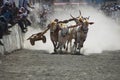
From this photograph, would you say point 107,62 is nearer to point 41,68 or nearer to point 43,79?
point 41,68

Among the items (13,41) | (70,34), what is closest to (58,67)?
(70,34)

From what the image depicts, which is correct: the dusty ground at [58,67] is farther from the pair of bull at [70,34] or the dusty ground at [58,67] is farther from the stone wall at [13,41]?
the pair of bull at [70,34]

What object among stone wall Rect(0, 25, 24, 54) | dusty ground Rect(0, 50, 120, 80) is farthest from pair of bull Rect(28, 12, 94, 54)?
dusty ground Rect(0, 50, 120, 80)

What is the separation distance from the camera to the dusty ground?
16.1m

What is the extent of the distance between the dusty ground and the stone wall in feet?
1.51

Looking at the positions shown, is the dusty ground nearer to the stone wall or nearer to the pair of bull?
the stone wall

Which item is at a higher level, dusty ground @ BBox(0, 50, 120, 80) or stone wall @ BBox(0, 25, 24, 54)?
dusty ground @ BBox(0, 50, 120, 80)

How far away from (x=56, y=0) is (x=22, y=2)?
36.4m

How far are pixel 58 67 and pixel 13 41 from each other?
774cm

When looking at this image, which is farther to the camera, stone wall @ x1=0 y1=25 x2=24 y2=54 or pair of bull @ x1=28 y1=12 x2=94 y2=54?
pair of bull @ x1=28 y1=12 x2=94 y2=54

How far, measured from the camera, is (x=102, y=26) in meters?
38.6

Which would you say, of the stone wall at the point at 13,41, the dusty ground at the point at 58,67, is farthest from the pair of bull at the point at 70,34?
the dusty ground at the point at 58,67

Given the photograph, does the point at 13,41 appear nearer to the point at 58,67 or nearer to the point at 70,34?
the point at 70,34

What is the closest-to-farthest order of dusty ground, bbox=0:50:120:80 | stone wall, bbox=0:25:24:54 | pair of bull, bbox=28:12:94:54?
dusty ground, bbox=0:50:120:80 < stone wall, bbox=0:25:24:54 < pair of bull, bbox=28:12:94:54
